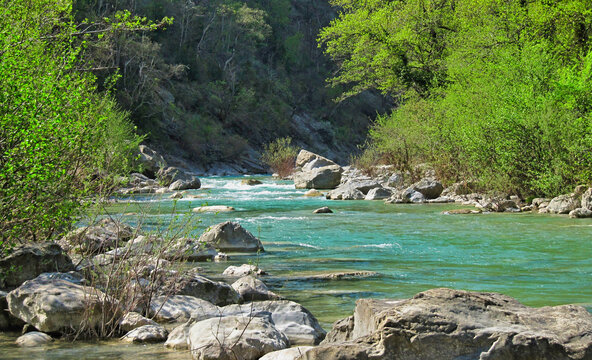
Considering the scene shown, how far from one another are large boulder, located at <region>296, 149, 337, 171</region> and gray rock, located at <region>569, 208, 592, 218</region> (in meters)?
20.4

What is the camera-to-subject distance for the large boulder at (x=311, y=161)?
37.0m

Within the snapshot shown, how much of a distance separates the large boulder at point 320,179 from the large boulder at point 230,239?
65.3 feet

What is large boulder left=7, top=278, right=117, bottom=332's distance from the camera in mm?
6098

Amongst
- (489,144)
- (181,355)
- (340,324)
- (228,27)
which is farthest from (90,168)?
(228,27)

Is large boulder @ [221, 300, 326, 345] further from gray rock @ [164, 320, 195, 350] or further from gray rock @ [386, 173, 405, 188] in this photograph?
gray rock @ [386, 173, 405, 188]

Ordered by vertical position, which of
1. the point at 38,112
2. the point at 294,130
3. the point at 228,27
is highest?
the point at 228,27

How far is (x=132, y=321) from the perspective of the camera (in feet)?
20.6

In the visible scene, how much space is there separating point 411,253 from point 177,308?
6.08m

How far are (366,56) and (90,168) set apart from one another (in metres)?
28.5

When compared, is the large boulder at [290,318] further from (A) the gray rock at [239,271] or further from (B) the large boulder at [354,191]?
(B) the large boulder at [354,191]

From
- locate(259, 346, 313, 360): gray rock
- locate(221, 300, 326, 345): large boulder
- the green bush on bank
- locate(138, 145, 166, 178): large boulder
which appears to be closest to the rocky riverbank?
locate(138, 145, 166, 178): large boulder

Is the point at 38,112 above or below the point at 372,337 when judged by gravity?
above

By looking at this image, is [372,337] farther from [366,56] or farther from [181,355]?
[366,56]

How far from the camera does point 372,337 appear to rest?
4254 millimetres
